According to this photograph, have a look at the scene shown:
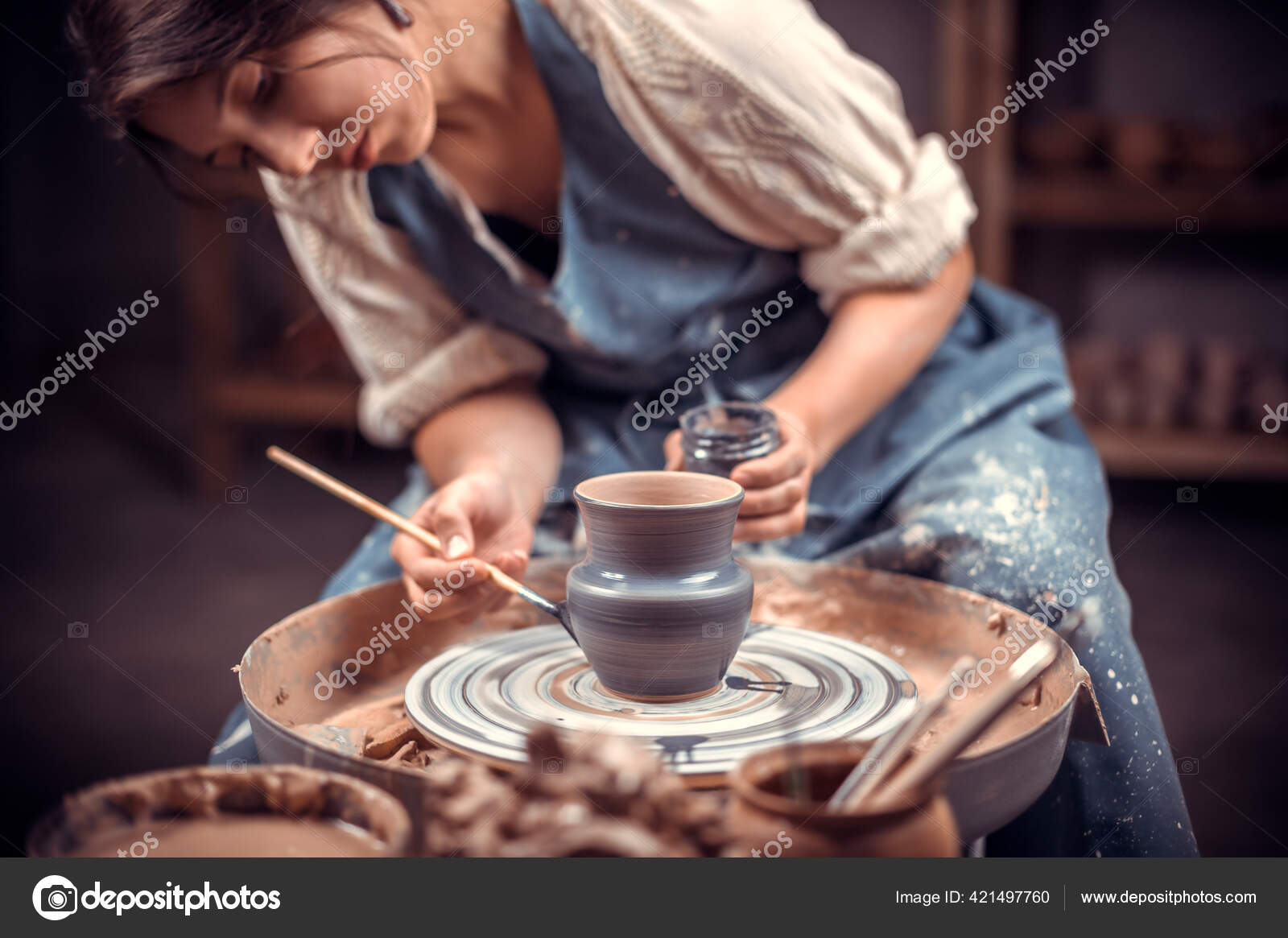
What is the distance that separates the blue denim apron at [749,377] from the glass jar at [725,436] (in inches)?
6.3

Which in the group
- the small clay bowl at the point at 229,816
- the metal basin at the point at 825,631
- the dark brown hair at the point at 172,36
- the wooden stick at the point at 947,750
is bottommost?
the metal basin at the point at 825,631

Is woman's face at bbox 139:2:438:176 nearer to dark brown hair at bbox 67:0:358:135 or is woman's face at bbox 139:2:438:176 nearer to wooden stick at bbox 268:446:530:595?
dark brown hair at bbox 67:0:358:135

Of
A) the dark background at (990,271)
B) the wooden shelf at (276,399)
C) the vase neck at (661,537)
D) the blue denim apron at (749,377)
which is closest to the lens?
the vase neck at (661,537)

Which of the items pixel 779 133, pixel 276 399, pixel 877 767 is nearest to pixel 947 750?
pixel 877 767

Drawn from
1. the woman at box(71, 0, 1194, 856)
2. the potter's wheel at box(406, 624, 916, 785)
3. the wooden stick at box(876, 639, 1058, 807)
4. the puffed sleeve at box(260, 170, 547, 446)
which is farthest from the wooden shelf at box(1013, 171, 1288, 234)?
the wooden stick at box(876, 639, 1058, 807)

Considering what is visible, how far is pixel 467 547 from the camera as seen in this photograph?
95cm

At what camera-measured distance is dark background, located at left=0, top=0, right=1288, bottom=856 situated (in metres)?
2.18

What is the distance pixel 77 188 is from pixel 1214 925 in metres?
3.78

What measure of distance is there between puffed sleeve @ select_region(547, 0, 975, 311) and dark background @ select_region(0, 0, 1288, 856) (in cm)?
116

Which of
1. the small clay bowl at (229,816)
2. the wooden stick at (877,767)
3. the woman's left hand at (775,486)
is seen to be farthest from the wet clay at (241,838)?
the woman's left hand at (775,486)

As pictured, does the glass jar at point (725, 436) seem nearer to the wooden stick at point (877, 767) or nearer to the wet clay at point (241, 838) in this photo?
the wooden stick at point (877, 767)

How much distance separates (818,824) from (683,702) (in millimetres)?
284

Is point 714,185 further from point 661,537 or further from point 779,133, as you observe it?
point 661,537

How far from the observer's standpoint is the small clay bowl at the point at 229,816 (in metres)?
0.60
